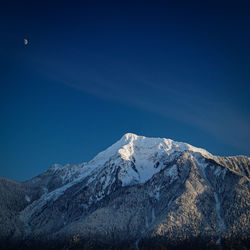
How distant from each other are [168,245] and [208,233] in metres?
31.7

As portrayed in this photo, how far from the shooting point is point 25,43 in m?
124

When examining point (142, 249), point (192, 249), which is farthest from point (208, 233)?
point (142, 249)

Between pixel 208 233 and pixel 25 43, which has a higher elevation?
pixel 25 43

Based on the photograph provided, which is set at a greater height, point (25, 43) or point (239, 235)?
point (25, 43)

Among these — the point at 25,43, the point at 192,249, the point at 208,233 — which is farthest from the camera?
the point at 208,233

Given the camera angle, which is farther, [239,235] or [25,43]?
[239,235]

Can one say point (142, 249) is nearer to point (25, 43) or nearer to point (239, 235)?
point (239, 235)

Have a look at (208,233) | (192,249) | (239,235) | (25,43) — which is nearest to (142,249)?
(192,249)

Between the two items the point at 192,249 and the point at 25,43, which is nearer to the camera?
the point at 25,43

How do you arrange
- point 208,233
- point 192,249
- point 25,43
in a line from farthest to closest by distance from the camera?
1. point 208,233
2. point 192,249
3. point 25,43

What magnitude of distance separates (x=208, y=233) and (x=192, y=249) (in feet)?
67.3

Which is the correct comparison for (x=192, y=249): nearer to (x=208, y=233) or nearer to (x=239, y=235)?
(x=208, y=233)

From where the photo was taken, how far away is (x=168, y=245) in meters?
192

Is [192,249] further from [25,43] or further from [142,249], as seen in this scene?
[25,43]
